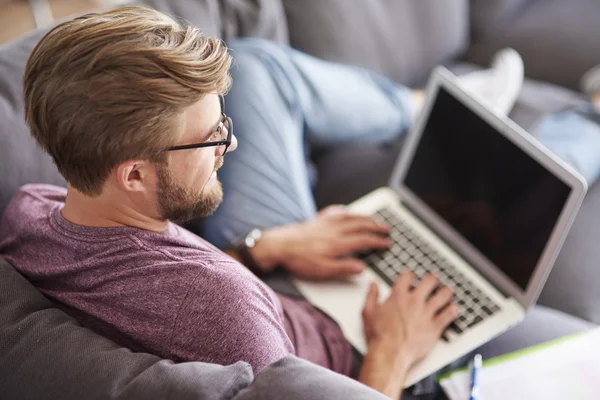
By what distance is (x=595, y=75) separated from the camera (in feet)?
5.96

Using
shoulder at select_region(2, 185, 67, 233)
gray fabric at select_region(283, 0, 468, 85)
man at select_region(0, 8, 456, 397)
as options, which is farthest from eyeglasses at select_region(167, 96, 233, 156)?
gray fabric at select_region(283, 0, 468, 85)

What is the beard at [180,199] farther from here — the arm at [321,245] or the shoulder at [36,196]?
the arm at [321,245]

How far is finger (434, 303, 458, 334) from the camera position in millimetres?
1194

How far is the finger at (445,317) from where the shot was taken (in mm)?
1194

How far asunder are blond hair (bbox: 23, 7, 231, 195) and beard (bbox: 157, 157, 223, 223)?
52mm

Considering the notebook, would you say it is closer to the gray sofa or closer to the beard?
the gray sofa

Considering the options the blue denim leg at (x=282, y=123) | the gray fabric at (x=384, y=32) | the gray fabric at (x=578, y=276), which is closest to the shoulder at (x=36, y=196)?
the blue denim leg at (x=282, y=123)

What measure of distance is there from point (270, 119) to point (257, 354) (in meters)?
0.69

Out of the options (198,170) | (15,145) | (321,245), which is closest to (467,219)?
(321,245)

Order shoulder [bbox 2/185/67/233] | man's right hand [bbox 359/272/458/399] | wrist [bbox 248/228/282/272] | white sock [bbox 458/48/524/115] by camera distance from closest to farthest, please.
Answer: shoulder [bbox 2/185/67/233], man's right hand [bbox 359/272/458/399], wrist [bbox 248/228/282/272], white sock [bbox 458/48/524/115]

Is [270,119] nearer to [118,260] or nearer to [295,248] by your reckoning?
[295,248]

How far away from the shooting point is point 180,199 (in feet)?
3.10

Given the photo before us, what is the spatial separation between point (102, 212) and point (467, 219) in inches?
29.2

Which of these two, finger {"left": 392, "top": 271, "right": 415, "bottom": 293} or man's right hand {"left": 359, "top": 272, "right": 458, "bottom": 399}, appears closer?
man's right hand {"left": 359, "top": 272, "right": 458, "bottom": 399}
